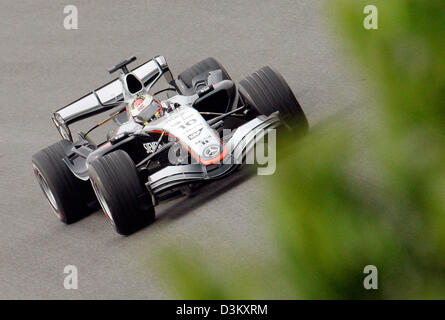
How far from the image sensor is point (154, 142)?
299 inches

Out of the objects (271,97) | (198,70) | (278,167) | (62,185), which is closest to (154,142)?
(62,185)

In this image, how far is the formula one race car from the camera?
22.2 ft

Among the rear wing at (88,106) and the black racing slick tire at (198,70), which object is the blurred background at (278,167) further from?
the black racing slick tire at (198,70)

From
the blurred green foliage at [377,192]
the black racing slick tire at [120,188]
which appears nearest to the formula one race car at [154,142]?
the black racing slick tire at [120,188]

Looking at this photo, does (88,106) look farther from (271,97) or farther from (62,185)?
(271,97)

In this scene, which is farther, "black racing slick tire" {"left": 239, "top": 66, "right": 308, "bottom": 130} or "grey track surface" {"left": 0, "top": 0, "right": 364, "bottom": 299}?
"black racing slick tire" {"left": 239, "top": 66, "right": 308, "bottom": 130}

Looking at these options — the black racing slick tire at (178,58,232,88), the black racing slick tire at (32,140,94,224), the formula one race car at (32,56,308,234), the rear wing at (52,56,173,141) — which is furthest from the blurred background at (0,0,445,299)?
the black racing slick tire at (178,58,232,88)

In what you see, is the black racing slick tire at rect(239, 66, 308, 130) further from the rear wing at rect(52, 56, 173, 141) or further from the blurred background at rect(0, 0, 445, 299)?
the rear wing at rect(52, 56, 173, 141)

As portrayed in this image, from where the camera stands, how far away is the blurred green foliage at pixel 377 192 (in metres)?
1.14

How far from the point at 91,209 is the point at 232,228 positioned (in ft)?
6.68

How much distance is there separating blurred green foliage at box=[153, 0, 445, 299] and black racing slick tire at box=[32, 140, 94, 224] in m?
6.64
